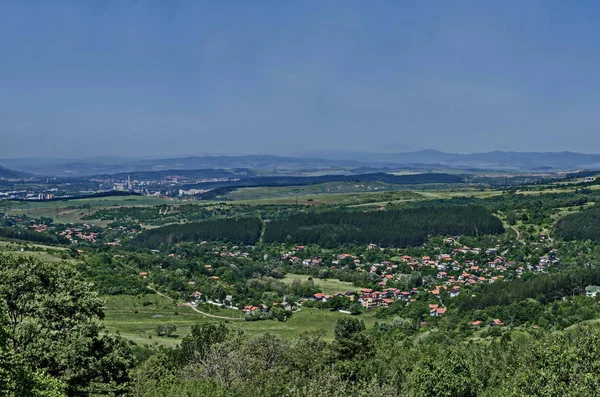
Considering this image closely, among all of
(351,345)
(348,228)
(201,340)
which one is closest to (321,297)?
(201,340)

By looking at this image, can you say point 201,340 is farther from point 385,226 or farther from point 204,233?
point 204,233

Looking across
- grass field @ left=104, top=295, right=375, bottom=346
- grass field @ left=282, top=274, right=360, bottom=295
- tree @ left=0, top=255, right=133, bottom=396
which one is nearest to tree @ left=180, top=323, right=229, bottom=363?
tree @ left=0, top=255, right=133, bottom=396

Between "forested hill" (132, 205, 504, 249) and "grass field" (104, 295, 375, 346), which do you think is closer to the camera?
"grass field" (104, 295, 375, 346)

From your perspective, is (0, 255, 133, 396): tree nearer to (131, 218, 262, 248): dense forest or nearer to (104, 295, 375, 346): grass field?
(104, 295, 375, 346): grass field

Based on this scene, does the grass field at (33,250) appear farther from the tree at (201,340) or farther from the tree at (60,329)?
the tree at (60,329)

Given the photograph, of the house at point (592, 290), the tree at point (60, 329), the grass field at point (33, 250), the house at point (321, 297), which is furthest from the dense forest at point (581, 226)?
the tree at point (60, 329)
